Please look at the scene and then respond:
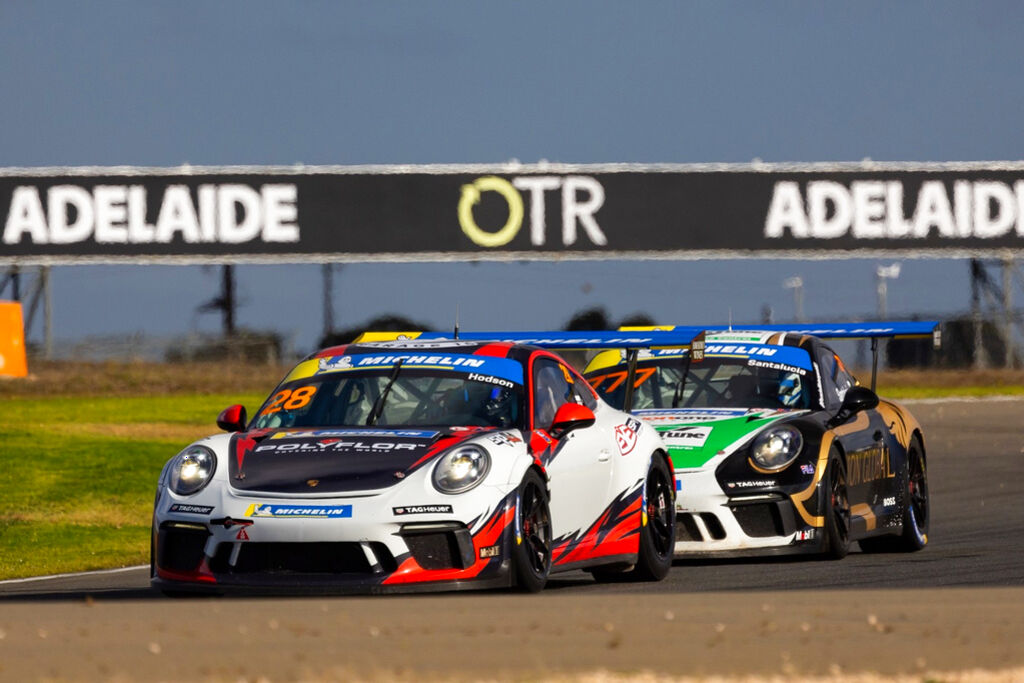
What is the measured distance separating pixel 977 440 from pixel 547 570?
1706 cm

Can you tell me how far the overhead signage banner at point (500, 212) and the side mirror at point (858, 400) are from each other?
27325 millimetres

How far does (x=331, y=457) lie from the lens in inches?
363

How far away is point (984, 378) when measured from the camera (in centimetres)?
3859

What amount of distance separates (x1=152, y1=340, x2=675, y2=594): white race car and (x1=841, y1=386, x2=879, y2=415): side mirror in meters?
2.10

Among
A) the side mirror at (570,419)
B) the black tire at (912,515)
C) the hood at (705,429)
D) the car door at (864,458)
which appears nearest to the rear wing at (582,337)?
the hood at (705,429)

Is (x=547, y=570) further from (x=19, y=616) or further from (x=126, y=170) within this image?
(x=126, y=170)

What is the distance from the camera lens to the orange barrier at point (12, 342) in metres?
32.6

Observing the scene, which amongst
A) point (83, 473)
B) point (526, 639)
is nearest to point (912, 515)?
point (526, 639)

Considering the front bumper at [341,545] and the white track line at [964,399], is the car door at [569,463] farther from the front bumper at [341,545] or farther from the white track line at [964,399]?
the white track line at [964,399]

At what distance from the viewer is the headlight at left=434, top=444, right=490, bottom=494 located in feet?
29.8

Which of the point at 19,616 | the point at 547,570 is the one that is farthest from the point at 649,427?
the point at 19,616

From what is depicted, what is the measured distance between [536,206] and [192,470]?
30.8 metres

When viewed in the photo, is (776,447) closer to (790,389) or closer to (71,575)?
(790,389)

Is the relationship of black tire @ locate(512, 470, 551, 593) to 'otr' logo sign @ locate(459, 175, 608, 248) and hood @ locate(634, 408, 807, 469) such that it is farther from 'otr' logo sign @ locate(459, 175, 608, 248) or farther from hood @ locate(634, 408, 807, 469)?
'otr' logo sign @ locate(459, 175, 608, 248)
